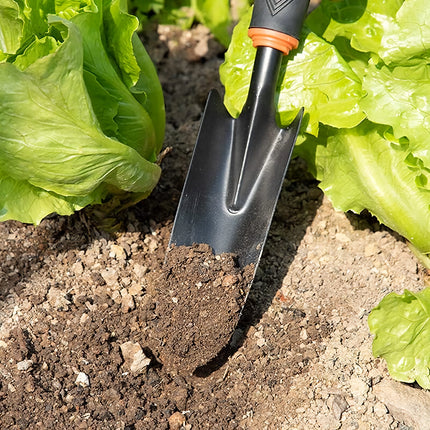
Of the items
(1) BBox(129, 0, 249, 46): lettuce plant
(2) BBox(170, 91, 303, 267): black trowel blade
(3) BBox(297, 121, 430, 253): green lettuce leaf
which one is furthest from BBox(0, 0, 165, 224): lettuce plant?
(1) BBox(129, 0, 249, 46): lettuce plant

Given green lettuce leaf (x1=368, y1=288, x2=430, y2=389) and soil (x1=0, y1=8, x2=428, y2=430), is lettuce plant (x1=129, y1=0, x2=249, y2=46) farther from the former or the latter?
green lettuce leaf (x1=368, y1=288, x2=430, y2=389)

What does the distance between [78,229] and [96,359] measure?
47 cm

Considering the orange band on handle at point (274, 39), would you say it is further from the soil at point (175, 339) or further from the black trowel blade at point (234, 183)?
the soil at point (175, 339)

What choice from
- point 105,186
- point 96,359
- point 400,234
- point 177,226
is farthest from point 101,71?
point 400,234

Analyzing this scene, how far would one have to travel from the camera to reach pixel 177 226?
7.03 ft

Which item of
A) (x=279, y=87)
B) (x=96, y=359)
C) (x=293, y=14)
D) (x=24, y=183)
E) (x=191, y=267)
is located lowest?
(x=96, y=359)

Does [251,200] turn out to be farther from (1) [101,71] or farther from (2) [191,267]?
(1) [101,71]

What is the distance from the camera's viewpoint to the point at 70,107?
176cm

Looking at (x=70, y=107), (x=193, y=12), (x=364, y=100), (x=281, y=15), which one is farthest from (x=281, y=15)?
(x=193, y=12)

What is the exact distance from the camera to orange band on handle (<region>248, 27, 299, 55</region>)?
2.04m

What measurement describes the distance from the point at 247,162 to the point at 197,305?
500 mm

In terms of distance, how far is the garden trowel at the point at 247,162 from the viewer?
2057 millimetres

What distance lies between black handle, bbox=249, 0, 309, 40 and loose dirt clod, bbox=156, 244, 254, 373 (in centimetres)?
71

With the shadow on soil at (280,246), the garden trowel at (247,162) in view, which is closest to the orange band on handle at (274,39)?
the garden trowel at (247,162)
